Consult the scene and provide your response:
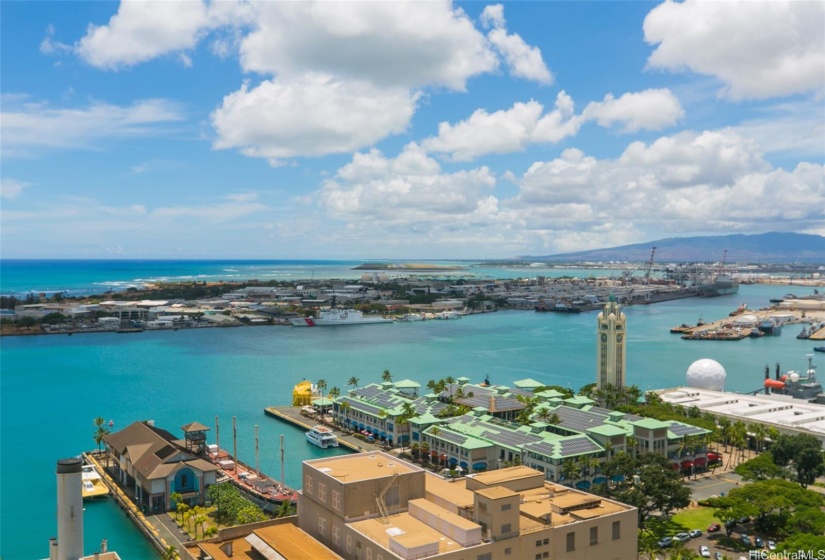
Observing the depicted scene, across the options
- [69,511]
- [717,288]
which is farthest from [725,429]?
[717,288]

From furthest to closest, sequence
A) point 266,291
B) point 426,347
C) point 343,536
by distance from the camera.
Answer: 1. point 266,291
2. point 426,347
3. point 343,536

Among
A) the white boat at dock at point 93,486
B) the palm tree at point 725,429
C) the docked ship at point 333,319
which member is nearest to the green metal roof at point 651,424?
the palm tree at point 725,429

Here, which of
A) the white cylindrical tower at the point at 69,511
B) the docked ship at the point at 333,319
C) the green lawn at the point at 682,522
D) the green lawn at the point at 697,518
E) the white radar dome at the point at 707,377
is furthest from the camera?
the docked ship at the point at 333,319

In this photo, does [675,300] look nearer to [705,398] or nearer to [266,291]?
[266,291]

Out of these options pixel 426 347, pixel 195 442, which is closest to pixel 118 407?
pixel 195 442

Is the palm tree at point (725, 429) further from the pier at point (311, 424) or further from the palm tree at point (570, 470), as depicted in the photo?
the pier at point (311, 424)

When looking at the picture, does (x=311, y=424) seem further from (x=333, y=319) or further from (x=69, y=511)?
(x=333, y=319)
